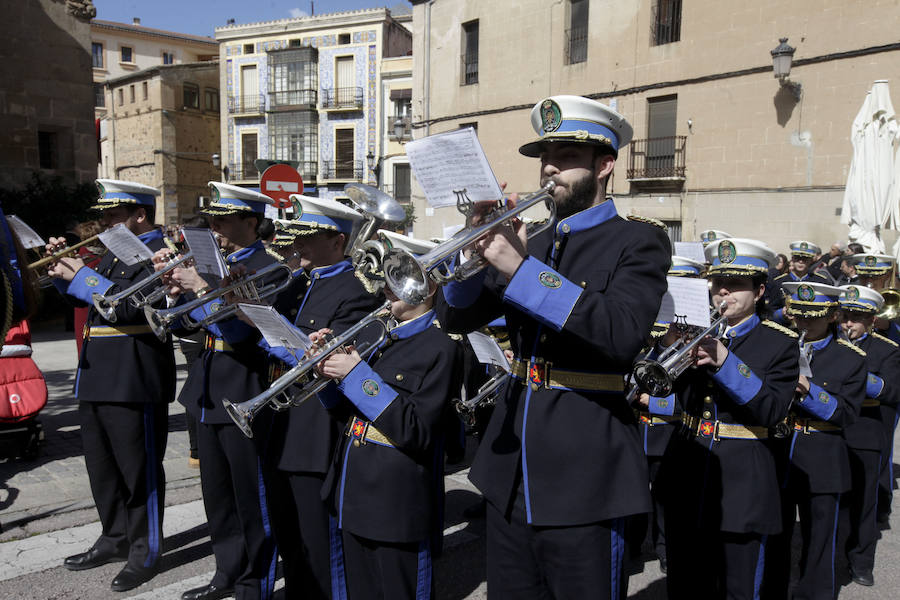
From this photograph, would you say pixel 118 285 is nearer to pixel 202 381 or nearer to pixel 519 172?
pixel 202 381

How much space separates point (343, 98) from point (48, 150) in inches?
992

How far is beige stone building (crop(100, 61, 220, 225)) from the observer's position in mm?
42000

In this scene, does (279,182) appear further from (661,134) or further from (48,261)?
(661,134)

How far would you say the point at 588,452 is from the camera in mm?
2477

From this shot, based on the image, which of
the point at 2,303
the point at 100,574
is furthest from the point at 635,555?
the point at 2,303

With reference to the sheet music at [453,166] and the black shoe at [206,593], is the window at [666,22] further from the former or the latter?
the sheet music at [453,166]

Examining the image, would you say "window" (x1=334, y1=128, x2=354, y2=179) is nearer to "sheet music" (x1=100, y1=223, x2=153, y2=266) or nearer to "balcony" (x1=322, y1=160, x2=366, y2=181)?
"balcony" (x1=322, y1=160, x2=366, y2=181)

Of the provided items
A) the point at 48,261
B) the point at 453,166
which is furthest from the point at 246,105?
the point at 453,166

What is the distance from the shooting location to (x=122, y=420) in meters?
4.67

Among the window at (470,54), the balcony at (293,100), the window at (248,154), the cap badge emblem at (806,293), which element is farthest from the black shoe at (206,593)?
the window at (248,154)

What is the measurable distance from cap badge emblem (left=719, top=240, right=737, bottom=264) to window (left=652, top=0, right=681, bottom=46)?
18111 mm

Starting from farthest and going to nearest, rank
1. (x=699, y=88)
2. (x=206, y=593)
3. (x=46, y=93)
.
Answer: (x=699, y=88)
(x=46, y=93)
(x=206, y=593)

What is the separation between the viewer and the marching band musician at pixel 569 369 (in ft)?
7.54

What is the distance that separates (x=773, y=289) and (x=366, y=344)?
6139 mm
